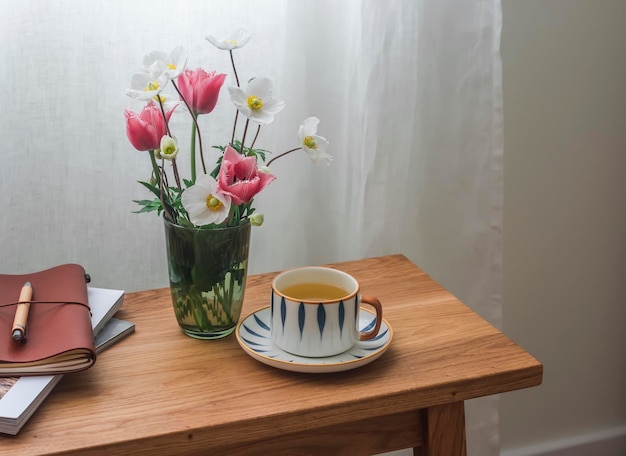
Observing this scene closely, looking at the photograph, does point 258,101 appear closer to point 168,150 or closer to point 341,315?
point 168,150

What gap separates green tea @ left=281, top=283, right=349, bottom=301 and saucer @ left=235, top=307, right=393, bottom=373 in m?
0.05

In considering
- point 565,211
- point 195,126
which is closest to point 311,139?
point 195,126

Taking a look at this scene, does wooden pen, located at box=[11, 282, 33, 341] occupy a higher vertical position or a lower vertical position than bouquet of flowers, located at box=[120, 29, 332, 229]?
lower

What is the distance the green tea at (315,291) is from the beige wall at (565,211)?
0.66m

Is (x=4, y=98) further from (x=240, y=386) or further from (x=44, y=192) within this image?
(x=240, y=386)

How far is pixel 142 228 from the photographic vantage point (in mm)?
1149

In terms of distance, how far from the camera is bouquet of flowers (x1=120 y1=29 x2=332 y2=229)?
0.81 meters

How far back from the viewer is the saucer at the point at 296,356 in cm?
80

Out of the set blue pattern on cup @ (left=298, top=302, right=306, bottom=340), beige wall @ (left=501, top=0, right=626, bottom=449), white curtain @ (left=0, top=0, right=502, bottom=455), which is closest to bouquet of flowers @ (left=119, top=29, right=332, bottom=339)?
blue pattern on cup @ (left=298, top=302, right=306, bottom=340)

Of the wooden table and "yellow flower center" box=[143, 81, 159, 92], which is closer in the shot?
the wooden table

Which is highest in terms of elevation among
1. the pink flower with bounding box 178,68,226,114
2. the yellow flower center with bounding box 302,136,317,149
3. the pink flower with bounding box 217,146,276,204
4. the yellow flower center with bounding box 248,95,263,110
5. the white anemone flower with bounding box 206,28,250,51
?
the white anemone flower with bounding box 206,28,250,51

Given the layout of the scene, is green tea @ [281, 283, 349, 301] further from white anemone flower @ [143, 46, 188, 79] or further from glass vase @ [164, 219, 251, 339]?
white anemone flower @ [143, 46, 188, 79]

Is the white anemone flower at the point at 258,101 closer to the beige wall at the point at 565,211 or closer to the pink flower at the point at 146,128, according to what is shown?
the pink flower at the point at 146,128

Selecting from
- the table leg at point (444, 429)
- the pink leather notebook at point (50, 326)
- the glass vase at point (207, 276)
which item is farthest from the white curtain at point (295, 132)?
the table leg at point (444, 429)
